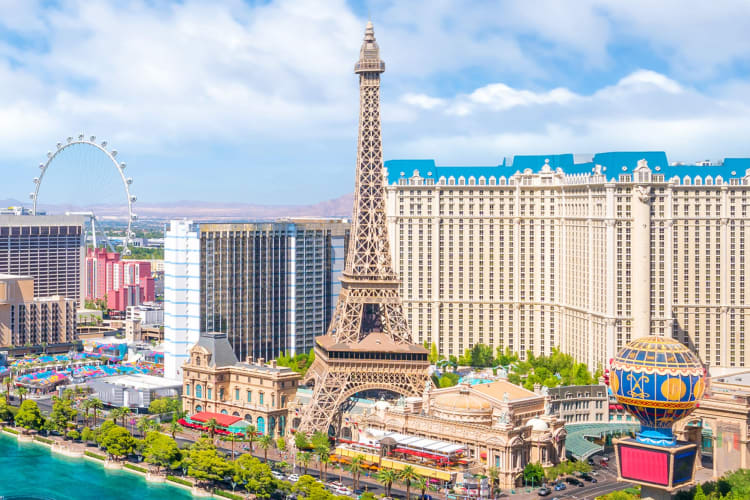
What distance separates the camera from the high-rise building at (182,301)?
148375 mm

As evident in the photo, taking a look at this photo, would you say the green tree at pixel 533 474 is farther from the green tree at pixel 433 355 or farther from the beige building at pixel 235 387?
the green tree at pixel 433 355

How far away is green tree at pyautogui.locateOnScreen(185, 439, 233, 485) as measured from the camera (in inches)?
4006

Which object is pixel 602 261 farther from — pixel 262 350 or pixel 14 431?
pixel 14 431

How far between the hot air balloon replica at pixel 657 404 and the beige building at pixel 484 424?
12.9 meters

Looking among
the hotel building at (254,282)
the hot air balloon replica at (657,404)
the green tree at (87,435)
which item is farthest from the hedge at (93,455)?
the hot air balloon replica at (657,404)

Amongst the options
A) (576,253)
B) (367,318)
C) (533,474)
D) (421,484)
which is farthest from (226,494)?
(576,253)

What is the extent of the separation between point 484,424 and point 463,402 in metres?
3.78

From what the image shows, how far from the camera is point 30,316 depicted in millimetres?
189250

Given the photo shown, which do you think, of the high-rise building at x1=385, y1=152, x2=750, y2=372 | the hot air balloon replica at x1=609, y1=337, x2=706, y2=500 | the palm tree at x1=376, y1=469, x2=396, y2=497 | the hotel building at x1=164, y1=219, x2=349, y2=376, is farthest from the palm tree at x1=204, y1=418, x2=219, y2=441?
the high-rise building at x1=385, y1=152, x2=750, y2=372

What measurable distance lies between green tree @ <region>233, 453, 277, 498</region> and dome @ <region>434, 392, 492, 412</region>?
23.9 m

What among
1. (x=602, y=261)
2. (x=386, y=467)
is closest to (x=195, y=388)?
(x=386, y=467)

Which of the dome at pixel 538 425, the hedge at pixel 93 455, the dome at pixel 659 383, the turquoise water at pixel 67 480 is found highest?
the dome at pixel 659 383

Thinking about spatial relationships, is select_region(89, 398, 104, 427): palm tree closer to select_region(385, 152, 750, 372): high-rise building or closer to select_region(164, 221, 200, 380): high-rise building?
select_region(164, 221, 200, 380): high-rise building

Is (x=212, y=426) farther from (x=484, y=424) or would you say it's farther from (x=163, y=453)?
(x=484, y=424)
